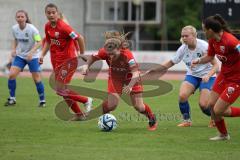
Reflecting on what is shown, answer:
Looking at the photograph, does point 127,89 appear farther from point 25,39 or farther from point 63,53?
point 25,39

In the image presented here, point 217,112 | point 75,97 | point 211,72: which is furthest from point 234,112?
point 75,97

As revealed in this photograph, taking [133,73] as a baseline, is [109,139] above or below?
below

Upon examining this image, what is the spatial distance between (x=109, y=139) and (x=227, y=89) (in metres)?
1.98

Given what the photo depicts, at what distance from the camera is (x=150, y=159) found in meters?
8.79

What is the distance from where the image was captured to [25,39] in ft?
51.2

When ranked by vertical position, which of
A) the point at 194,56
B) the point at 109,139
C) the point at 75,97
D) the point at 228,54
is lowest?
the point at 109,139

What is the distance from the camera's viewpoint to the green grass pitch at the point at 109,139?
30.0ft

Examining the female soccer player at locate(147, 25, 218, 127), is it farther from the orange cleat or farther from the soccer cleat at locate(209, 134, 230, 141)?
the soccer cleat at locate(209, 134, 230, 141)

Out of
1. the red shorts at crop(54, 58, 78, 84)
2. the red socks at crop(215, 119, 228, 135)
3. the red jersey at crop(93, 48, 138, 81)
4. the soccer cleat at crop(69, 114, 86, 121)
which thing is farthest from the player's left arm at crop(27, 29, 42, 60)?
the red socks at crop(215, 119, 228, 135)

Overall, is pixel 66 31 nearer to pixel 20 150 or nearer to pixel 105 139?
pixel 105 139

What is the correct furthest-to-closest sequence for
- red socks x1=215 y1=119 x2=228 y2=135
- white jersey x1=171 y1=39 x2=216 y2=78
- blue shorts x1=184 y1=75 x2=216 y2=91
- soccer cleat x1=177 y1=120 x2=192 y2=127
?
soccer cleat x1=177 y1=120 x2=192 y2=127 < blue shorts x1=184 y1=75 x2=216 y2=91 < white jersey x1=171 y1=39 x2=216 y2=78 < red socks x1=215 y1=119 x2=228 y2=135

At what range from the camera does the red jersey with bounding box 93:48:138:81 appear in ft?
36.8

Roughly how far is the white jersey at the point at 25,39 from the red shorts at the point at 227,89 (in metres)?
6.14

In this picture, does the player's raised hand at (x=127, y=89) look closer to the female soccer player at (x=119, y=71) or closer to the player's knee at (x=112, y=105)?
the female soccer player at (x=119, y=71)
